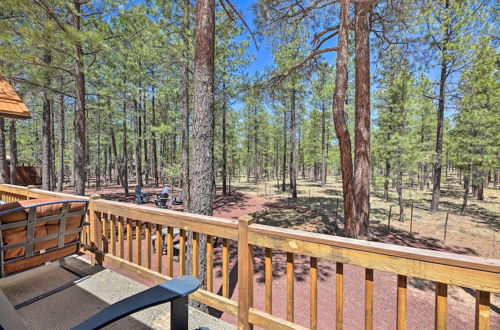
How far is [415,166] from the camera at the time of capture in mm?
10102

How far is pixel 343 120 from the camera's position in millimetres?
5562

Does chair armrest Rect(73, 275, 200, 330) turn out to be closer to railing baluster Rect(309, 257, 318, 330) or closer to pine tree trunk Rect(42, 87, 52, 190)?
railing baluster Rect(309, 257, 318, 330)

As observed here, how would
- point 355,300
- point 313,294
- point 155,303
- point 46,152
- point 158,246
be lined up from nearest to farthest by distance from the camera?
point 155,303, point 313,294, point 158,246, point 355,300, point 46,152

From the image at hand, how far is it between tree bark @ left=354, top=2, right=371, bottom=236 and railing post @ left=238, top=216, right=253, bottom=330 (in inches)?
200

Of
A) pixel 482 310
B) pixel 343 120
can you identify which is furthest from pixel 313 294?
pixel 343 120

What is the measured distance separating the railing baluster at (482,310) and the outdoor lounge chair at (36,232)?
3.50m

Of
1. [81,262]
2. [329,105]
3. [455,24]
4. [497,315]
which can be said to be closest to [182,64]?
[81,262]

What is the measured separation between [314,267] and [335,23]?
717cm

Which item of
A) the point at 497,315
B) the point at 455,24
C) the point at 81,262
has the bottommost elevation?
the point at 497,315

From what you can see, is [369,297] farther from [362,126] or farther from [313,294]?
[362,126]

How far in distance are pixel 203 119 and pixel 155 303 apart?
242 centimetres

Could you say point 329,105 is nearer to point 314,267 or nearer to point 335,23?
point 335,23

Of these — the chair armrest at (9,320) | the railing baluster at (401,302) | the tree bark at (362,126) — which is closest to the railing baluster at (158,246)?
the chair armrest at (9,320)

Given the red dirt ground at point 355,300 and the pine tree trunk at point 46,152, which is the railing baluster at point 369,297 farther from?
the pine tree trunk at point 46,152
